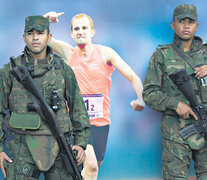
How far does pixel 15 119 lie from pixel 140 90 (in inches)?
58.2

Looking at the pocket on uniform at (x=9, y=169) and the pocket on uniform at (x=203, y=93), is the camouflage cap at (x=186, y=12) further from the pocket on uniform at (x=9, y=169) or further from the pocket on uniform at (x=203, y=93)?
the pocket on uniform at (x=9, y=169)

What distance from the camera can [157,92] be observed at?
3119 mm

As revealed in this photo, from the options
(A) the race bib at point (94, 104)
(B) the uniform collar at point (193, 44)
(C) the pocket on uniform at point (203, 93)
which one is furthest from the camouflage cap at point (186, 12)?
(A) the race bib at point (94, 104)

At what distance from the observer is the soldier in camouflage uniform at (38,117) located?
2492 mm

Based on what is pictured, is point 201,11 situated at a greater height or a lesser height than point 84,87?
greater

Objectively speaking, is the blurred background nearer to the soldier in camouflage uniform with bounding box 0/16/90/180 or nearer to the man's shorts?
the man's shorts

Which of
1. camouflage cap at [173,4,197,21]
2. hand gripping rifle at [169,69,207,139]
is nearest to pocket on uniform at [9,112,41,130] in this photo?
hand gripping rifle at [169,69,207,139]

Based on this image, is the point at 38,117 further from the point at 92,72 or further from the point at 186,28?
the point at 186,28

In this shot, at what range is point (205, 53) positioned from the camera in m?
3.23

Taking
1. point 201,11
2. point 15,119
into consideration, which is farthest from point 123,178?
point 201,11

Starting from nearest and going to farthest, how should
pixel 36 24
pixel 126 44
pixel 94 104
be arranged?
pixel 36 24
pixel 94 104
pixel 126 44

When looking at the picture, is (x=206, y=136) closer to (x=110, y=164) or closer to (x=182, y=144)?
(x=182, y=144)

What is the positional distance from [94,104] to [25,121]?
109cm

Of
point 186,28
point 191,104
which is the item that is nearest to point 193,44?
point 186,28
